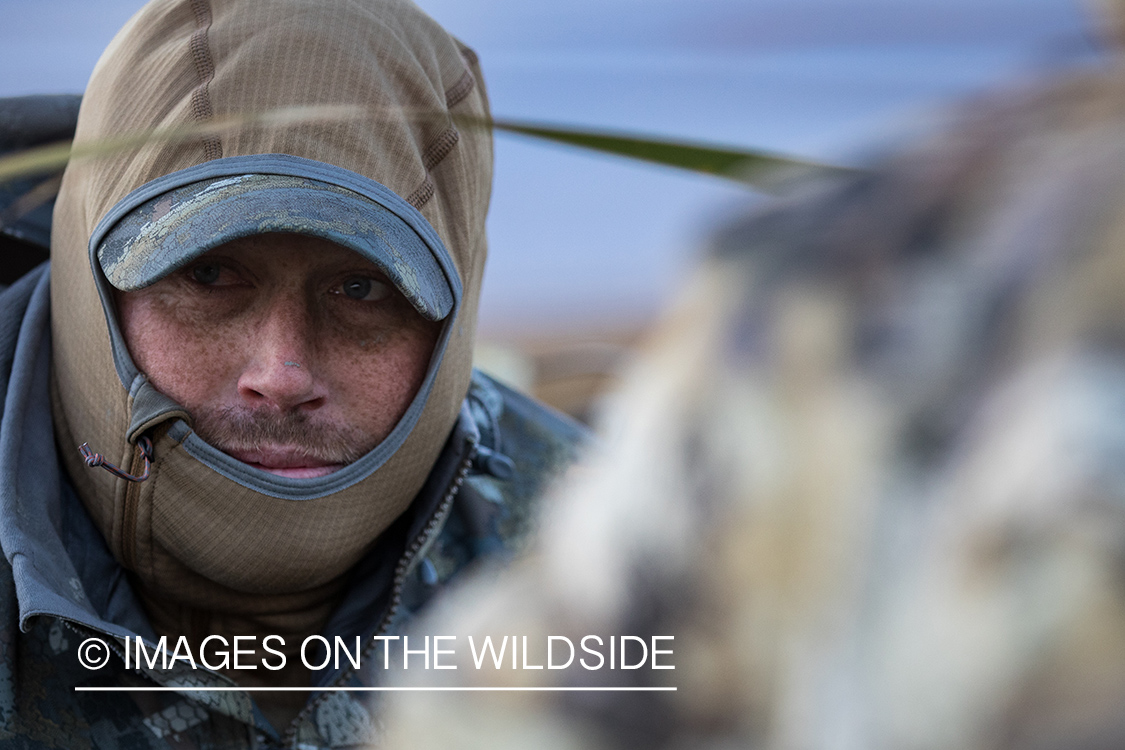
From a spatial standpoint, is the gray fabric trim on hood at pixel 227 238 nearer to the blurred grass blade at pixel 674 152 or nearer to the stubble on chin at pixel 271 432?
the stubble on chin at pixel 271 432

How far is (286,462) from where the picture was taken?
1.12 metres

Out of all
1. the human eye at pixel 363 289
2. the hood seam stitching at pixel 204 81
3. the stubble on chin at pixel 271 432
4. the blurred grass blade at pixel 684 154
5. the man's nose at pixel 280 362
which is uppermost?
the hood seam stitching at pixel 204 81

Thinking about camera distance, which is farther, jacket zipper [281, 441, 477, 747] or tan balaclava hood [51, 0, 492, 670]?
jacket zipper [281, 441, 477, 747]

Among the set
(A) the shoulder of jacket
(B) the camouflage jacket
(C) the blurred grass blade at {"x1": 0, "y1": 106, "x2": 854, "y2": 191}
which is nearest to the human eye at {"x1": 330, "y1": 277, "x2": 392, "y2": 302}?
(B) the camouflage jacket

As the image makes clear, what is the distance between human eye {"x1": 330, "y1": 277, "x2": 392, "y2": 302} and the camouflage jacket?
0.81 feet

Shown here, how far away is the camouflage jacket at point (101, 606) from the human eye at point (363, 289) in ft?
0.81

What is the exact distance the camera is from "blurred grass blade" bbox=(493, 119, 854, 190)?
0.31 meters

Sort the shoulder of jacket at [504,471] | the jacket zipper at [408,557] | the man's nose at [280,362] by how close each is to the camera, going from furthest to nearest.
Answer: the shoulder of jacket at [504,471]
the jacket zipper at [408,557]
the man's nose at [280,362]

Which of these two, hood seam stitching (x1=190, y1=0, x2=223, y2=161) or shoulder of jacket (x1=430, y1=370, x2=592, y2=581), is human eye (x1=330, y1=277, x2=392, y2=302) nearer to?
hood seam stitching (x1=190, y1=0, x2=223, y2=161)

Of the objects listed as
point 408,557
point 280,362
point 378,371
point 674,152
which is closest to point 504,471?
point 408,557

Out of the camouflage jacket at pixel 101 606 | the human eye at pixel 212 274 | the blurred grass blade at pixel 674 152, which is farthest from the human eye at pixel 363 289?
the blurred grass blade at pixel 674 152

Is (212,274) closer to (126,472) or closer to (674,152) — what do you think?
(126,472)

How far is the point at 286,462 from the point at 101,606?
25cm

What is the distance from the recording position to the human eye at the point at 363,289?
1.15 meters
